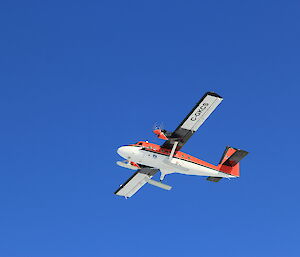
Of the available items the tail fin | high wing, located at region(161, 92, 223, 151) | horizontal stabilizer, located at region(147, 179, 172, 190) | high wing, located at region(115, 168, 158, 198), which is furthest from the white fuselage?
high wing, located at region(115, 168, 158, 198)

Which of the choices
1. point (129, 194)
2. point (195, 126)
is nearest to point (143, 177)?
point (129, 194)

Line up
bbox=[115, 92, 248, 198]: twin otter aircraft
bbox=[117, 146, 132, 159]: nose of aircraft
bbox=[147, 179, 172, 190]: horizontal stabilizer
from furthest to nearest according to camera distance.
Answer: bbox=[147, 179, 172, 190]: horizontal stabilizer → bbox=[117, 146, 132, 159]: nose of aircraft → bbox=[115, 92, 248, 198]: twin otter aircraft

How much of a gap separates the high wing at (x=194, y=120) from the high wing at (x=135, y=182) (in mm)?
6286

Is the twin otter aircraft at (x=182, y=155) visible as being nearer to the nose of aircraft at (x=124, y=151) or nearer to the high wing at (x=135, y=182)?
the nose of aircraft at (x=124, y=151)

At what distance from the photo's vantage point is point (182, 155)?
4969 cm

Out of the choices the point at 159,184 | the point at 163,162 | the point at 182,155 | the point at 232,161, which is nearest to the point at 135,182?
the point at 159,184

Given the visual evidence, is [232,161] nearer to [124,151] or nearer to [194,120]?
[194,120]

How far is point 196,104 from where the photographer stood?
46000mm

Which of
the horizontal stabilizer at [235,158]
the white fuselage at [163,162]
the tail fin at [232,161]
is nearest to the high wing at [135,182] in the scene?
the white fuselage at [163,162]

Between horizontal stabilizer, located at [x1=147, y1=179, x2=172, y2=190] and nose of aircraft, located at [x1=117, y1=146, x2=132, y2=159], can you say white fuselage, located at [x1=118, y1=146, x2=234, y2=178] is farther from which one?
horizontal stabilizer, located at [x1=147, y1=179, x2=172, y2=190]

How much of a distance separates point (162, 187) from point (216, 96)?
1184 cm

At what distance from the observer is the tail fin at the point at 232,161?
51.2 meters

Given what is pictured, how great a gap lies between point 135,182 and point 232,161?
12.0 meters

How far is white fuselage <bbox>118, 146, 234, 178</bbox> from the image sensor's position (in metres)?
48.2
